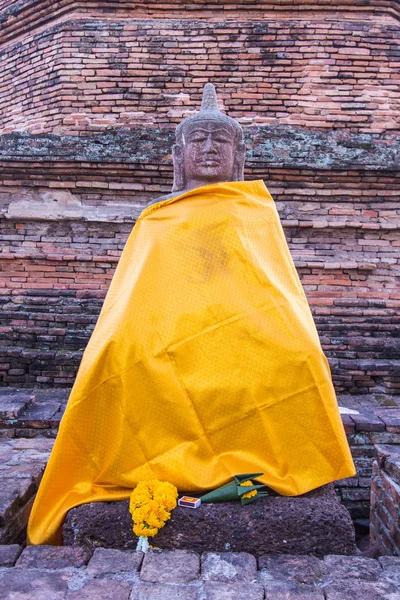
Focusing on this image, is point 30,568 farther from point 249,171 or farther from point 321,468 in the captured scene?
point 249,171

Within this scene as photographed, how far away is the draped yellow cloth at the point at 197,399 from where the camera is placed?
2115 mm

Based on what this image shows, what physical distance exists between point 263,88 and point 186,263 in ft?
13.5

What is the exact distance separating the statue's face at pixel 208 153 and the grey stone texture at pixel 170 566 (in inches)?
69.9

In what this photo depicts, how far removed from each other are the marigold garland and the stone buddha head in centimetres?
155

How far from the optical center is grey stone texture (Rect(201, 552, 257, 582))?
1.81m

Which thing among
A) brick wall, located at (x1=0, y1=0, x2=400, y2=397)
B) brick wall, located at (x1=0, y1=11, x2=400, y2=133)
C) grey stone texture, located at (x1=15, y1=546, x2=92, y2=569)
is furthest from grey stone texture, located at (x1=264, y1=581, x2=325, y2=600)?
brick wall, located at (x1=0, y1=11, x2=400, y2=133)

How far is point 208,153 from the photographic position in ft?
8.55

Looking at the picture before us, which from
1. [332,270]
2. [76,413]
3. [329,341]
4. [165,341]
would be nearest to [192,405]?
[165,341]

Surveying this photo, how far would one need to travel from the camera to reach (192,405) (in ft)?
6.93

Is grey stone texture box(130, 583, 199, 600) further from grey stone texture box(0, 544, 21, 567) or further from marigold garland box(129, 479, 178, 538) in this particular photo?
grey stone texture box(0, 544, 21, 567)

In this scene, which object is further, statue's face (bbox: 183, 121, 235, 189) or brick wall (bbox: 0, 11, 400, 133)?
brick wall (bbox: 0, 11, 400, 133)

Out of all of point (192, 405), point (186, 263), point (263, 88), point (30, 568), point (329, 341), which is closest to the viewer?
point (30, 568)

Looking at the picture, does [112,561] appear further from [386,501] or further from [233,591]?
[386,501]

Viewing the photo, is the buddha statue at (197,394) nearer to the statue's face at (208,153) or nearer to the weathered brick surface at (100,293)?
the statue's face at (208,153)
